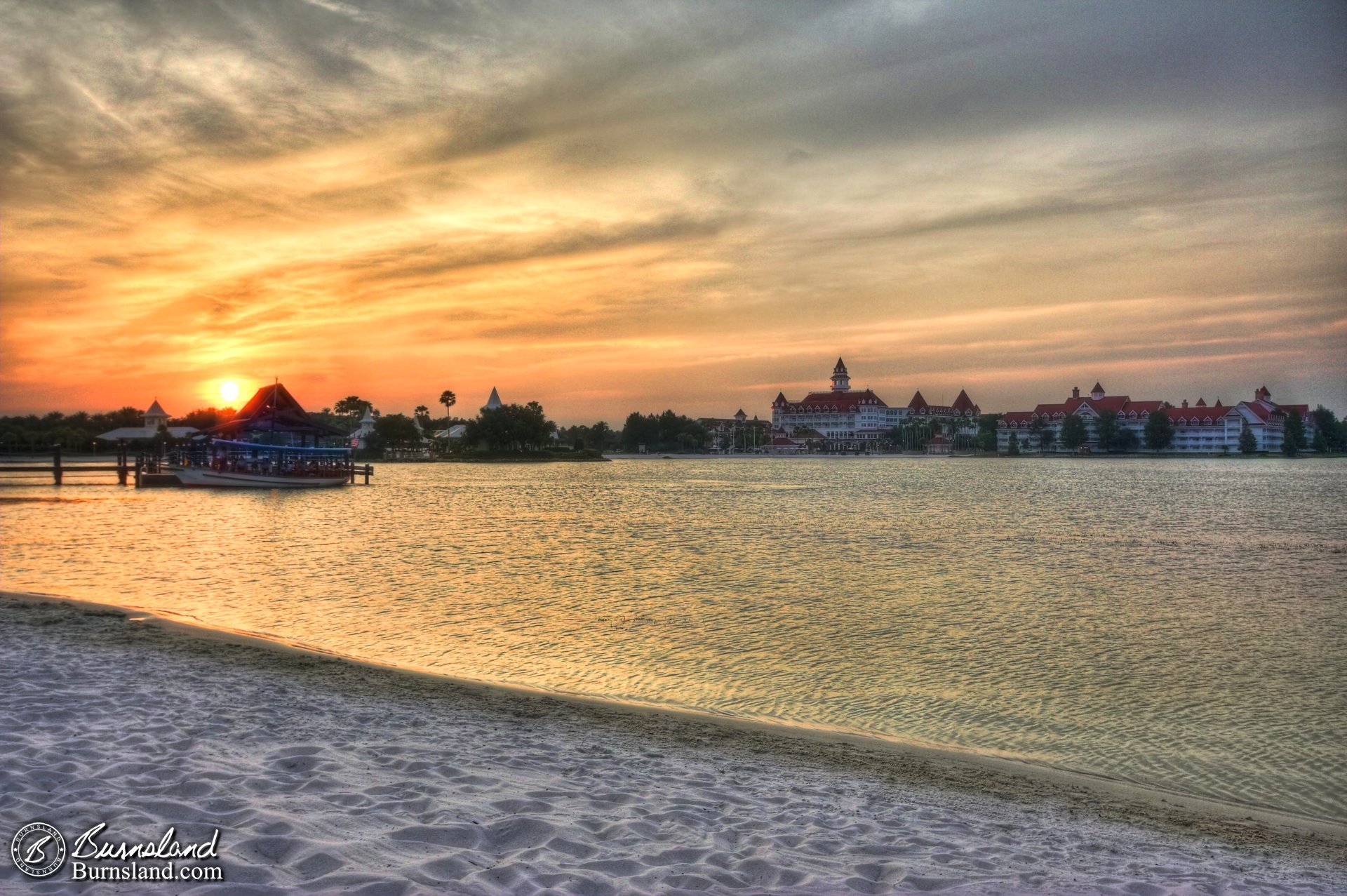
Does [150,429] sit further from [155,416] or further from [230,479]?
[230,479]

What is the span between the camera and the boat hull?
61.7m

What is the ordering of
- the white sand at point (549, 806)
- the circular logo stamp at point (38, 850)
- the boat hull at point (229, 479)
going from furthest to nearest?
the boat hull at point (229, 479) < the white sand at point (549, 806) < the circular logo stamp at point (38, 850)

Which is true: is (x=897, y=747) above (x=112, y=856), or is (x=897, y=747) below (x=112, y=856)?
below

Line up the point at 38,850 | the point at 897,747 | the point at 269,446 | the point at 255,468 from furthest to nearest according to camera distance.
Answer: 1. the point at 269,446
2. the point at 255,468
3. the point at 897,747
4. the point at 38,850

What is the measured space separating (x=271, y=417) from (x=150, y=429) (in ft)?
245

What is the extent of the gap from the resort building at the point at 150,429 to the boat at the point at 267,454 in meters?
54.5

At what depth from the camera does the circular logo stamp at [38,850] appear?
412cm

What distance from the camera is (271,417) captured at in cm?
6888

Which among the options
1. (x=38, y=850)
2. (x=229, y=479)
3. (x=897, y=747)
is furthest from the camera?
(x=229, y=479)

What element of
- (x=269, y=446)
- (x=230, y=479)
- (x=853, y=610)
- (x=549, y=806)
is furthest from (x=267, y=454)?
(x=549, y=806)

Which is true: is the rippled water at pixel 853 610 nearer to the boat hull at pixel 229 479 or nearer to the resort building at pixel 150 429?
the boat hull at pixel 229 479

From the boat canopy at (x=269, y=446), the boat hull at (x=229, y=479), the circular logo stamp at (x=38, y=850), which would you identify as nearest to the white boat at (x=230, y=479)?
the boat hull at (x=229, y=479)

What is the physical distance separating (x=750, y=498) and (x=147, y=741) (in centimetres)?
5476

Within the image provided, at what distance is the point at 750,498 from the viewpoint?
198 ft
